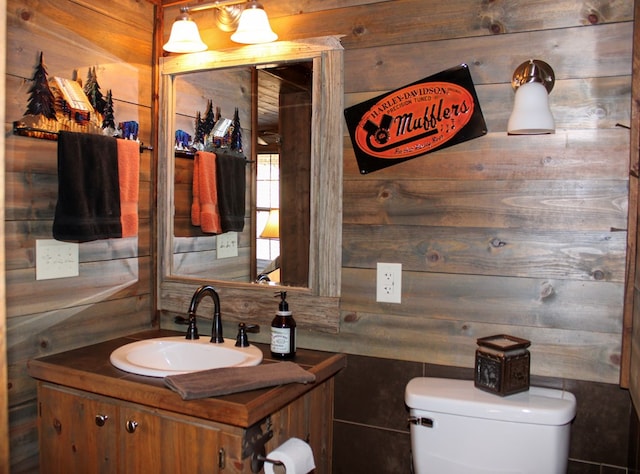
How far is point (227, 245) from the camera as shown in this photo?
1.98 meters

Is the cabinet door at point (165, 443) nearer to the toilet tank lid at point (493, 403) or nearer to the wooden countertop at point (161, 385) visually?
the wooden countertop at point (161, 385)

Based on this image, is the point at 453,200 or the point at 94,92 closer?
the point at 453,200

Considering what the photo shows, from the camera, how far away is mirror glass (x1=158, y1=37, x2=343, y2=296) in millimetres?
1768

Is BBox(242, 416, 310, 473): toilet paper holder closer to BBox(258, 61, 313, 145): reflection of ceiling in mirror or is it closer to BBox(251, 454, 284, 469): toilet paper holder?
BBox(251, 454, 284, 469): toilet paper holder

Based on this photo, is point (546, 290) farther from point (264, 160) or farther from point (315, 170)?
point (264, 160)

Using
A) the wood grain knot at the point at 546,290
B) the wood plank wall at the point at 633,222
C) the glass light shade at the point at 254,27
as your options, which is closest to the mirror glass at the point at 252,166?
the glass light shade at the point at 254,27

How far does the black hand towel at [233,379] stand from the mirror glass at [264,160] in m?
0.36

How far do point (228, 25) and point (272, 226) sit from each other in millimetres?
693

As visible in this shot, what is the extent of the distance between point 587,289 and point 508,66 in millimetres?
655

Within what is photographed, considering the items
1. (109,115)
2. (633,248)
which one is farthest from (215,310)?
(633,248)

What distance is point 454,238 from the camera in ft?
5.35

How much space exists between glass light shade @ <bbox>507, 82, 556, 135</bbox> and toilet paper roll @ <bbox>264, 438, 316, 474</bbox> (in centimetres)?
99

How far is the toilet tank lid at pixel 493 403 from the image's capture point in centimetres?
137

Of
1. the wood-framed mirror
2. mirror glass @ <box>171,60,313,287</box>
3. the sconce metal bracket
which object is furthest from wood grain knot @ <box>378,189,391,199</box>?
the sconce metal bracket
